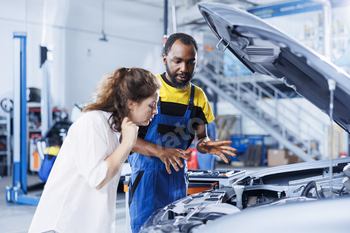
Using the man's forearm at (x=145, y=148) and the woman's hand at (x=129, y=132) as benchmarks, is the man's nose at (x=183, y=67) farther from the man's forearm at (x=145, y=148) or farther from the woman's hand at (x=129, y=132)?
the woman's hand at (x=129, y=132)

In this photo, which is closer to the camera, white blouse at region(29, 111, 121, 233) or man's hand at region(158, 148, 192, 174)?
white blouse at region(29, 111, 121, 233)

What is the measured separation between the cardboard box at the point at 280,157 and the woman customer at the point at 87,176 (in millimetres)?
7753

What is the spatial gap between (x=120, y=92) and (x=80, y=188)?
1.28 ft

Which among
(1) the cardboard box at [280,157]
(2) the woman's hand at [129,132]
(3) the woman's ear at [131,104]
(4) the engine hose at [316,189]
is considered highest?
(3) the woman's ear at [131,104]

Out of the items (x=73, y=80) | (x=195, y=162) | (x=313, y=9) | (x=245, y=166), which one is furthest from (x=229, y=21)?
(x=73, y=80)

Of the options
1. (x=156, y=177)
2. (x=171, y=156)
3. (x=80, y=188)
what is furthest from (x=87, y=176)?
(x=156, y=177)

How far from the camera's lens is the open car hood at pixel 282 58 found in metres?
1.18

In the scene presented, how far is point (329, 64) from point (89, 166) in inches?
35.9

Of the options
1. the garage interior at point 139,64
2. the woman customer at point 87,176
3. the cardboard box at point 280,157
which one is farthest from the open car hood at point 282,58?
the cardboard box at point 280,157

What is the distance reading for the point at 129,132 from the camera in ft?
4.17

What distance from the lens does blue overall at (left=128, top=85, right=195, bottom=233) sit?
179 cm

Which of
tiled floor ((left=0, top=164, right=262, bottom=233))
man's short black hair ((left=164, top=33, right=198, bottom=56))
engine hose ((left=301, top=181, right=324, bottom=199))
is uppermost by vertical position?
man's short black hair ((left=164, top=33, right=198, bottom=56))

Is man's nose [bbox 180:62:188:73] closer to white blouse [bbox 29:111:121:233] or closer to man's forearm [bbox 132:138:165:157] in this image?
man's forearm [bbox 132:138:165:157]

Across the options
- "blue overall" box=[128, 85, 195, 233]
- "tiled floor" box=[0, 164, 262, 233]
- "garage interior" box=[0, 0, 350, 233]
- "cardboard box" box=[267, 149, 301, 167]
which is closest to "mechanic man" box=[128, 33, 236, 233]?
"blue overall" box=[128, 85, 195, 233]
